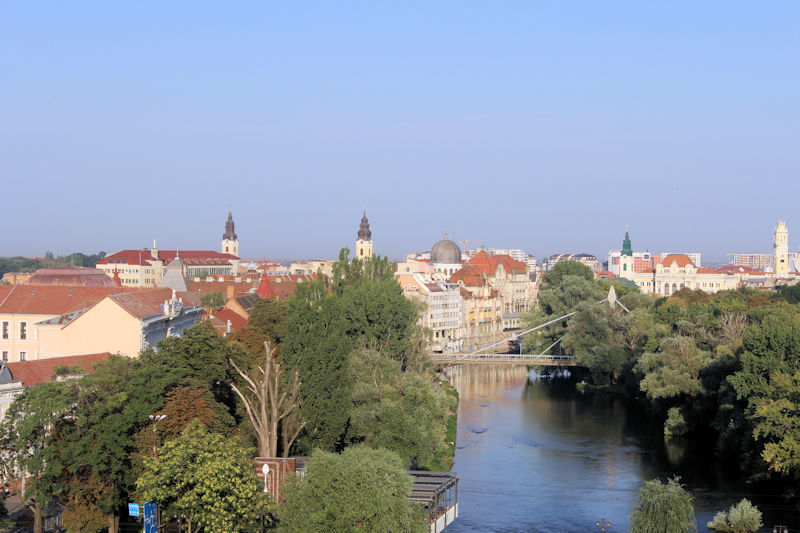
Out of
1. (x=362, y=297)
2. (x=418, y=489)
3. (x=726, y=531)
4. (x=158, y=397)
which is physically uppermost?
(x=362, y=297)

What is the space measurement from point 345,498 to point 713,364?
29132 mm

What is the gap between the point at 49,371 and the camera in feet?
114

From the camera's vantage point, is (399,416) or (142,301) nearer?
(399,416)

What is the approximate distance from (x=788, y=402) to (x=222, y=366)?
62.4 feet

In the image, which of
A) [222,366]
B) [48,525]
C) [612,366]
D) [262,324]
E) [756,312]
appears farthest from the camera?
[612,366]

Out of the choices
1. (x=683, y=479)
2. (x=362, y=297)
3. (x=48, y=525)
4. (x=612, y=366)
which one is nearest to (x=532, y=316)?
(x=612, y=366)

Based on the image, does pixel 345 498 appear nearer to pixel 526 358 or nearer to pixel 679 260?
pixel 526 358

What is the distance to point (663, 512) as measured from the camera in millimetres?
28281

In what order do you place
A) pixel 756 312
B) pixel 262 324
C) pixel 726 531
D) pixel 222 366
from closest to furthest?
1. pixel 726 531
2. pixel 222 366
3. pixel 262 324
4. pixel 756 312

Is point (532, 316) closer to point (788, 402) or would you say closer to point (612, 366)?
point (612, 366)

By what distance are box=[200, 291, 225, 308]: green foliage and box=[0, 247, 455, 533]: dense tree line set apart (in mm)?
21425

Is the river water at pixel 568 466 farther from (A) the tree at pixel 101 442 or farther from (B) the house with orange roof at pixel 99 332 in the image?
(B) the house with orange roof at pixel 99 332

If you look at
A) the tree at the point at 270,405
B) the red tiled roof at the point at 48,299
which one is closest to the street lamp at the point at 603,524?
the tree at the point at 270,405

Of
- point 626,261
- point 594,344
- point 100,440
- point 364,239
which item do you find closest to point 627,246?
point 626,261
